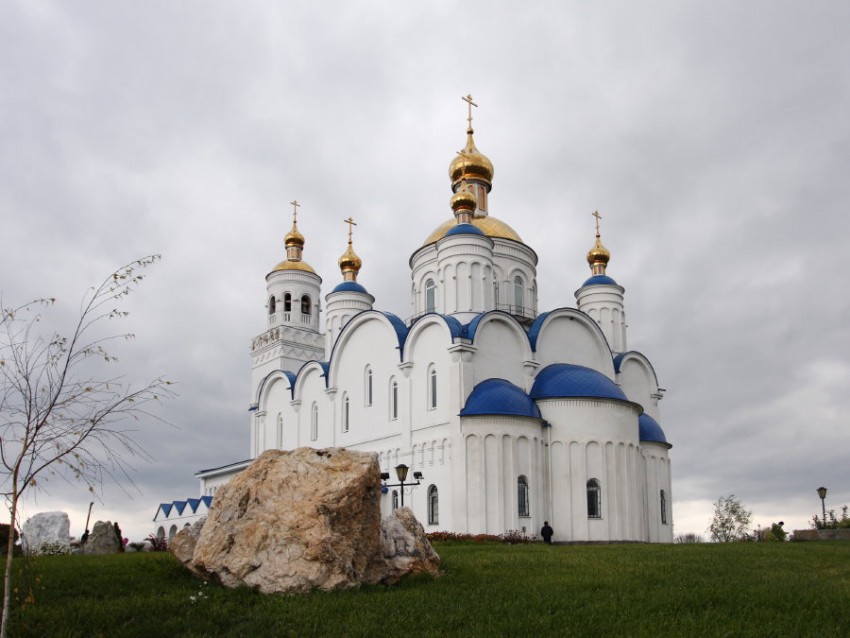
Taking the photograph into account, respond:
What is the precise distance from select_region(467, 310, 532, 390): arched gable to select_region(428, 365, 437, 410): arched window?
4.37 ft

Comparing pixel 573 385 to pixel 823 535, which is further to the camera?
pixel 573 385

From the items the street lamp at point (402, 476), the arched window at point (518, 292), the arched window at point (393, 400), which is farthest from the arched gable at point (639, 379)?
the street lamp at point (402, 476)

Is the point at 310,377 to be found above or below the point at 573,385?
above

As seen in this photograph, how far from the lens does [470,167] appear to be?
34.2m

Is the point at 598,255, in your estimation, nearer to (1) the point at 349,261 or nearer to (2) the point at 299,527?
(1) the point at 349,261

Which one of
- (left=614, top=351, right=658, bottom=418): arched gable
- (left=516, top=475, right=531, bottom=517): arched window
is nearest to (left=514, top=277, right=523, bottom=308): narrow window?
(left=614, top=351, right=658, bottom=418): arched gable

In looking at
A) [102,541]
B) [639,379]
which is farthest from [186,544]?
[639,379]

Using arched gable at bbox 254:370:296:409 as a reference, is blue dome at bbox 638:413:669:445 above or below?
below

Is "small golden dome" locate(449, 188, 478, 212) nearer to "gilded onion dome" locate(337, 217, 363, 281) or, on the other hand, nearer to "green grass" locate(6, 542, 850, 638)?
"gilded onion dome" locate(337, 217, 363, 281)

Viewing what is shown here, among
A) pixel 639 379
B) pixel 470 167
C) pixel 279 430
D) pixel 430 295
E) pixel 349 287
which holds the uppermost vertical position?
pixel 470 167

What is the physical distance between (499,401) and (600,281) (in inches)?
425

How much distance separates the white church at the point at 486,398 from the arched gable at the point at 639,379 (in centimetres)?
5

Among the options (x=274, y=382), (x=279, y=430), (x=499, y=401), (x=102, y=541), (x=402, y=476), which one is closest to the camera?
(x=102, y=541)

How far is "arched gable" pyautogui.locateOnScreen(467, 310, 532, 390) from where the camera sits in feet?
84.9
